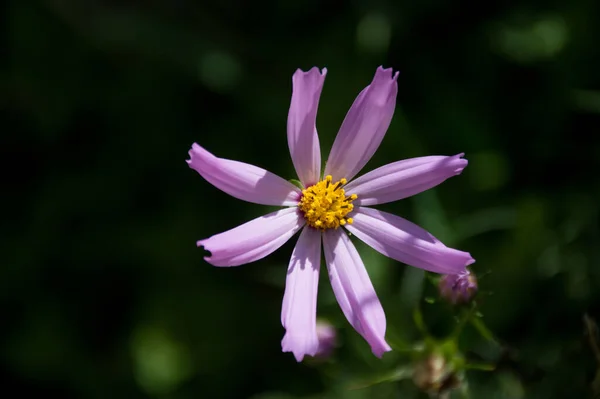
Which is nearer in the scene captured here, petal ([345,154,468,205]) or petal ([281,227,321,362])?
petal ([281,227,321,362])

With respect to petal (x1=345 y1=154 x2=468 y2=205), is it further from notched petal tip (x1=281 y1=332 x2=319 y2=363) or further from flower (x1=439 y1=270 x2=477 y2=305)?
notched petal tip (x1=281 y1=332 x2=319 y2=363)

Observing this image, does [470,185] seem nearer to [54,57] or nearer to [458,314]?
[458,314]

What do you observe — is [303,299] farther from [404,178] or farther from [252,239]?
[404,178]

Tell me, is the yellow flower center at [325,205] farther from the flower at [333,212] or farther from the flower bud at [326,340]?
the flower bud at [326,340]

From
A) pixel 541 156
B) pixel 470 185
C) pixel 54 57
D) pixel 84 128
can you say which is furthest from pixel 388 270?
pixel 54 57

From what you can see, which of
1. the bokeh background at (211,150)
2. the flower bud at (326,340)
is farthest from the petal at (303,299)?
the bokeh background at (211,150)

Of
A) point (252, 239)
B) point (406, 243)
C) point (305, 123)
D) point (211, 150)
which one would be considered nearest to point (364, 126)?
point (305, 123)

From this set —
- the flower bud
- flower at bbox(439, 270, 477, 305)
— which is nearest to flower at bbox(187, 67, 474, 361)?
flower at bbox(439, 270, 477, 305)
